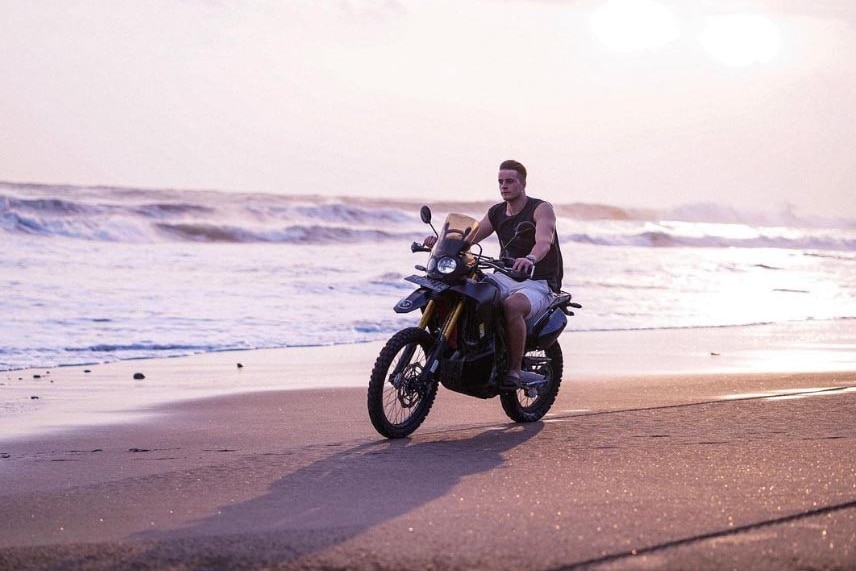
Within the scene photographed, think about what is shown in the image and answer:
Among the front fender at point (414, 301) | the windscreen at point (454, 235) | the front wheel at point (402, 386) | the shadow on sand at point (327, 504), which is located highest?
the windscreen at point (454, 235)

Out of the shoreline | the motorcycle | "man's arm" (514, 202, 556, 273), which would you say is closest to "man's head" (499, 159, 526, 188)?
"man's arm" (514, 202, 556, 273)

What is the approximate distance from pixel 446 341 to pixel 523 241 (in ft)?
3.40

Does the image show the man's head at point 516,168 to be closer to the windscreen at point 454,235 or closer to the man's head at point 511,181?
the man's head at point 511,181

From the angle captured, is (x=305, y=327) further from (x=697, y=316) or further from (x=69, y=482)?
(x=69, y=482)

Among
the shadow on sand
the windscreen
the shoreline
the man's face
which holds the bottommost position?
the shoreline

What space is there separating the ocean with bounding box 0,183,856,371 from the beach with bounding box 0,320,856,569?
4.99 meters

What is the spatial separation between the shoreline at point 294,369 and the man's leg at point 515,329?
8.72 feet

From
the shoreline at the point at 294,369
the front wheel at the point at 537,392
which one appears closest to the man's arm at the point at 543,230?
the front wheel at the point at 537,392

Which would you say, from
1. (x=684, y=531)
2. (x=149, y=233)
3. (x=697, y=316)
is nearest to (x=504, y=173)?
(x=684, y=531)

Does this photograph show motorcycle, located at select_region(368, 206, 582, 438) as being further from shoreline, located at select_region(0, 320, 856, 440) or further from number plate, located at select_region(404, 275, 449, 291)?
shoreline, located at select_region(0, 320, 856, 440)

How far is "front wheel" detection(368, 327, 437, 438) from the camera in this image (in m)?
7.18

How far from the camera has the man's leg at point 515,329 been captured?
7.77 m

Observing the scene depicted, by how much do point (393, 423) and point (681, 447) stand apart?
1767 millimetres

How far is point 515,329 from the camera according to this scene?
7.79 m
